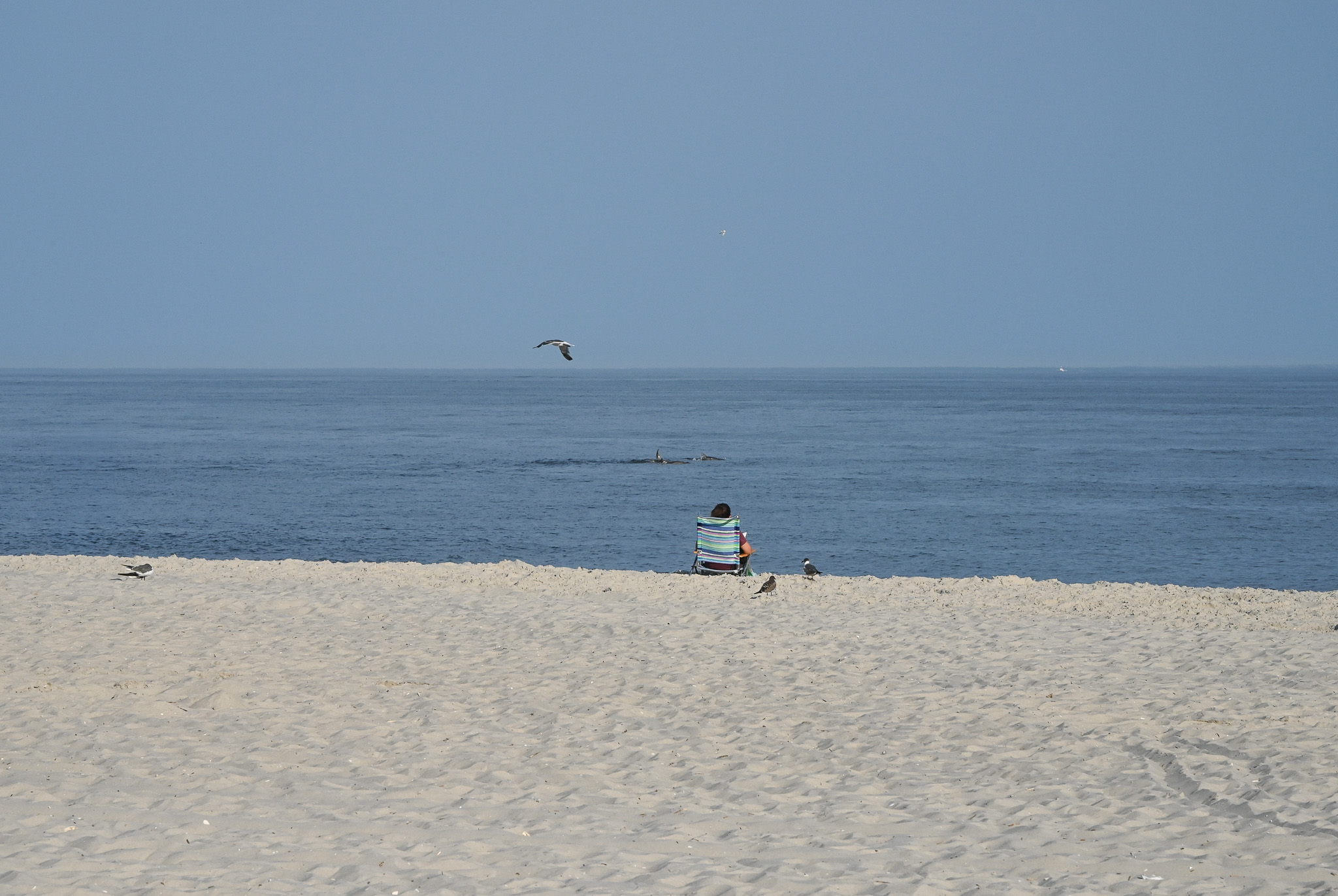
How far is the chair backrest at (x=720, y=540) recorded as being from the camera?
18766mm

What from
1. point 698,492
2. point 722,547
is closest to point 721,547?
point 722,547

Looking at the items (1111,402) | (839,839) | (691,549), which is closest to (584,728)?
(839,839)

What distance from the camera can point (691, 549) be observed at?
96.8 ft

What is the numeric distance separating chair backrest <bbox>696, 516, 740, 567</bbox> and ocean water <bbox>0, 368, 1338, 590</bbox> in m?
7.91

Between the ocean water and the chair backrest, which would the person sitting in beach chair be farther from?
the ocean water

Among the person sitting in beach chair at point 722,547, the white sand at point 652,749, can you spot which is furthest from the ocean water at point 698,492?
the white sand at point 652,749

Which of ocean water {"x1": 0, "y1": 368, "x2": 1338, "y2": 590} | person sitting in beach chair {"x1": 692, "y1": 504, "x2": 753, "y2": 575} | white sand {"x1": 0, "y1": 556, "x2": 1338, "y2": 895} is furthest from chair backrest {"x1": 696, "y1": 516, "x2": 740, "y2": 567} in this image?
ocean water {"x1": 0, "y1": 368, "x2": 1338, "y2": 590}

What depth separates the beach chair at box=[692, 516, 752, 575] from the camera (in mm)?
18766

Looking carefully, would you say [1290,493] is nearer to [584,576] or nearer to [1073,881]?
[584,576]

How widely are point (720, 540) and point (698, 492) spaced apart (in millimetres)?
24971

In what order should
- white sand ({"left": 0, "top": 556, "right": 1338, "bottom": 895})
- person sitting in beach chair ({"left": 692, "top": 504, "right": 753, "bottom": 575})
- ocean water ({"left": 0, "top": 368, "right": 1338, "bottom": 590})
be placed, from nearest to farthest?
white sand ({"left": 0, "top": 556, "right": 1338, "bottom": 895}) < person sitting in beach chair ({"left": 692, "top": 504, "right": 753, "bottom": 575}) < ocean water ({"left": 0, "top": 368, "right": 1338, "bottom": 590})

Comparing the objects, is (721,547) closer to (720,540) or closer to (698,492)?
(720,540)

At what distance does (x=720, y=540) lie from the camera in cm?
1884

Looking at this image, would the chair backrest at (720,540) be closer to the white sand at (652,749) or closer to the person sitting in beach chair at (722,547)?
the person sitting in beach chair at (722,547)
